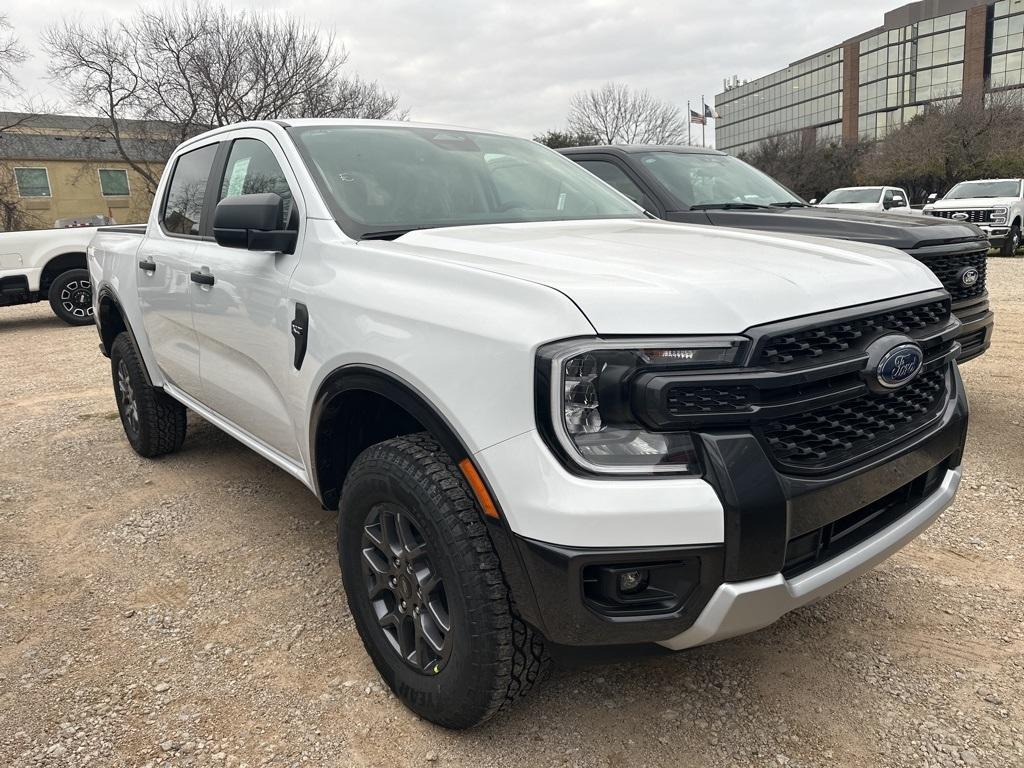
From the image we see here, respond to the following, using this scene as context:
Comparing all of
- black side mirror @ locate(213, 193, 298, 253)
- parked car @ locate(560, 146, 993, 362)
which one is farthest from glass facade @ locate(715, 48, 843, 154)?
black side mirror @ locate(213, 193, 298, 253)

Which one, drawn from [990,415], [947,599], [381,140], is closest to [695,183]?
[990,415]

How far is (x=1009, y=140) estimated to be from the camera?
32312 mm

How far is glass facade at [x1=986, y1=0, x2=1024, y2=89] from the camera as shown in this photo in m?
61.6

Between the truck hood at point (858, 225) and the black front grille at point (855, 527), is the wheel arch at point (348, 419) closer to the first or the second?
the black front grille at point (855, 527)

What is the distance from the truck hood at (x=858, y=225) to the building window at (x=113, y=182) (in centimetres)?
5142

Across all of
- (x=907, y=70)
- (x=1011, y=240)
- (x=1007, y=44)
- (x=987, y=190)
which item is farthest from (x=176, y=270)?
(x=907, y=70)

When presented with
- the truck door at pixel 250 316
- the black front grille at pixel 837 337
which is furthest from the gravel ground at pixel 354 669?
the black front grille at pixel 837 337

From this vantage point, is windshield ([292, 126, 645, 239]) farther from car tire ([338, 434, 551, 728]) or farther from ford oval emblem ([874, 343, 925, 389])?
ford oval emblem ([874, 343, 925, 389])

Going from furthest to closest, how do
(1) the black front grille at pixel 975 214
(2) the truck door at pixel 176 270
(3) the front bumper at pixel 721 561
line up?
(1) the black front grille at pixel 975 214, (2) the truck door at pixel 176 270, (3) the front bumper at pixel 721 561

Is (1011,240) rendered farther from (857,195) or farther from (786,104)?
(786,104)

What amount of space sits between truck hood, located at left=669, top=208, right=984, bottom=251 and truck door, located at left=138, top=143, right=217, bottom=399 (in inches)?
130

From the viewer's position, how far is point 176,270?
3.63 m

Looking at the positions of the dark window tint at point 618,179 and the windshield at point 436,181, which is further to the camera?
the dark window tint at point 618,179

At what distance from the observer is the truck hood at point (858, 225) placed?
461cm
